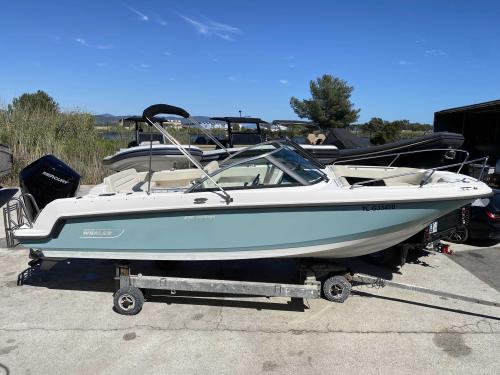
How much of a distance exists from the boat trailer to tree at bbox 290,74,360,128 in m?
25.7

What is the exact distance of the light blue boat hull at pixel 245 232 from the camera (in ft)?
10.7

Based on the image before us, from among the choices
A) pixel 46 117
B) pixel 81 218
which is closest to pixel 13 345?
pixel 81 218

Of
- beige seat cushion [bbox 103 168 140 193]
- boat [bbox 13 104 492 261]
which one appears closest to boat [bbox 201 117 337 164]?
beige seat cushion [bbox 103 168 140 193]

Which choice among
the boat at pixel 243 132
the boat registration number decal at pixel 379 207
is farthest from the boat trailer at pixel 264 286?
the boat at pixel 243 132

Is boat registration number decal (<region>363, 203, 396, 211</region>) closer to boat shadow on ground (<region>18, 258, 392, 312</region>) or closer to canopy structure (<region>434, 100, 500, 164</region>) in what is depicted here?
boat shadow on ground (<region>18, 258, 392, 312</region>)

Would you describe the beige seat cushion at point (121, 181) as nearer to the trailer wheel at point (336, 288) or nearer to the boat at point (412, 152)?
the trailer wheel at point (336, 288)

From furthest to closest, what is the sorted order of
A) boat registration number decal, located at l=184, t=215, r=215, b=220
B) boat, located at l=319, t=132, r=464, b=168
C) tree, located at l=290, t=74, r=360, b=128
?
1. tree, located at l=290, t=74, r=360, b=128
2. boat, located at l=319, t=132, r=464, b=168
3. boat registration number decal, located at l=184, t=215, r=215, b=220

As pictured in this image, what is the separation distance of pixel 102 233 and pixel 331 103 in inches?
1066

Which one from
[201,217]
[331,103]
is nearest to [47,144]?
[201,217]

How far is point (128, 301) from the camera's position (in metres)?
3.54

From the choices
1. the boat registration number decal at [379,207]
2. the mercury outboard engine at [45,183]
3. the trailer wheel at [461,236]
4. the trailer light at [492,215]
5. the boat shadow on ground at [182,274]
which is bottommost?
the boat shadow on ground at [182,274]

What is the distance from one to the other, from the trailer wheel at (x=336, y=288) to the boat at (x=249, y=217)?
10.1 inches

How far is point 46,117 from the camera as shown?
1144cm

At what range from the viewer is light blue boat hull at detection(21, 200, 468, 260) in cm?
325
